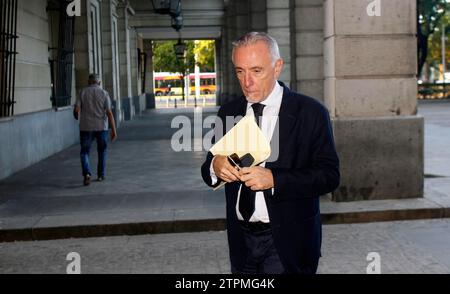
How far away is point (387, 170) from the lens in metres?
8.41

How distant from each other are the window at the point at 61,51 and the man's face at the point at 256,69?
13763mm

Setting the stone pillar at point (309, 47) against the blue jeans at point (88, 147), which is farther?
the stone pillar at point (309, 47)

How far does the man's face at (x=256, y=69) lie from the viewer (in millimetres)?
2693

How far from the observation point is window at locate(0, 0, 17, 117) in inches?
441

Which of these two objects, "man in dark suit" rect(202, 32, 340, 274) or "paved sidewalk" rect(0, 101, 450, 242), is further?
"paved sidewalk" rect(0, 101, 450, 242)

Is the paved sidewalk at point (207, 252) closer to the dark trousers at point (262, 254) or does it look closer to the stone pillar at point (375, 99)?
the stone pillar at point (375, 99)

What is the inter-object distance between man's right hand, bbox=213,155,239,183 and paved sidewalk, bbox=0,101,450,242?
4.75m

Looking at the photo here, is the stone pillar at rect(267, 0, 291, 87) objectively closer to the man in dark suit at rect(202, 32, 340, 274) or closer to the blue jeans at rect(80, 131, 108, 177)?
the blue jeans at rect(80, 131, 108, 177)

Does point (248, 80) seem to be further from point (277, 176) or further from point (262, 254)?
point (262, 254)

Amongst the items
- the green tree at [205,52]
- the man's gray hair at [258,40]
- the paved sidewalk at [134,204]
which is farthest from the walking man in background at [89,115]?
the green tree at [205,52]

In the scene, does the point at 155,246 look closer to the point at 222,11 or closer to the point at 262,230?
the point at 262,230

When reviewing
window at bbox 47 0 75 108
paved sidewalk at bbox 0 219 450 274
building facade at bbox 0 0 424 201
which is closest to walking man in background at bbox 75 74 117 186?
building facade at bbox 0 0 424 201

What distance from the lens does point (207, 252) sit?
6430 millimetres
